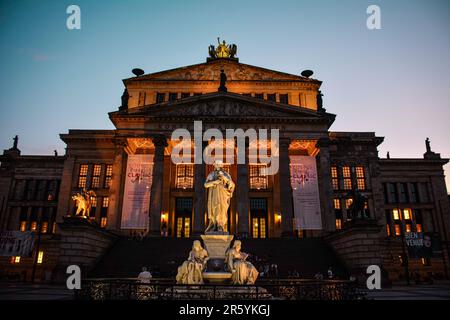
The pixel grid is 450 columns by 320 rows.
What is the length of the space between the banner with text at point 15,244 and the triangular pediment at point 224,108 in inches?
702

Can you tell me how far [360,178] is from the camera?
44344 mm

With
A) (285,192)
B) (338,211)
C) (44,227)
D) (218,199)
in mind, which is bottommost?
(218,199)

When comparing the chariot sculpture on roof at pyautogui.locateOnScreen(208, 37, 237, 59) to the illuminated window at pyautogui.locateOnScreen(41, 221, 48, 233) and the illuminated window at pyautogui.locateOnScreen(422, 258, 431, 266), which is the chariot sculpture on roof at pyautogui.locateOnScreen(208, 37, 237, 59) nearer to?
the illuminated window at pyautogui.locateOnScreen(41, 221, 48, 233)

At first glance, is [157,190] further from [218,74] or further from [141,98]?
[218,74]

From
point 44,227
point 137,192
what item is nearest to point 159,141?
point 137,192

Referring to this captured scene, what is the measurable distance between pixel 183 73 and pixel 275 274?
32.3 m

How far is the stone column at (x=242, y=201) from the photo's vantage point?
33838 mm

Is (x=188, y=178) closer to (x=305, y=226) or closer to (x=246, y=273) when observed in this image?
(x=305, y=226)

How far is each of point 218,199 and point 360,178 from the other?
120 feet

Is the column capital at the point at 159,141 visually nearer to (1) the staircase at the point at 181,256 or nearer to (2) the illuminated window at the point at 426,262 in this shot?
(1) the staircase at the point at 181,256

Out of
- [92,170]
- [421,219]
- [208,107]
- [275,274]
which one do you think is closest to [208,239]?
[275,274]

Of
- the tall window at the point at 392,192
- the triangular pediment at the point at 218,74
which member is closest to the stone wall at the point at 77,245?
the triangular pediment at the point at 218,74

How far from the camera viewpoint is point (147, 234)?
33.6 m
